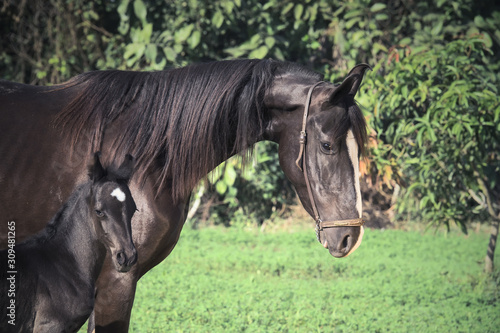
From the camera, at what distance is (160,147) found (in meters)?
3.04

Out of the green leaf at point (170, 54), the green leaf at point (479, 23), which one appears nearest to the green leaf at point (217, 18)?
the green leaf at point (170, 54)

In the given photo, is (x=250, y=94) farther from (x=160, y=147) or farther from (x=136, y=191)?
(x=136, y=191)

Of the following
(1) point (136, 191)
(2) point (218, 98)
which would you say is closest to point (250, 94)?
(2) point (218, 98)

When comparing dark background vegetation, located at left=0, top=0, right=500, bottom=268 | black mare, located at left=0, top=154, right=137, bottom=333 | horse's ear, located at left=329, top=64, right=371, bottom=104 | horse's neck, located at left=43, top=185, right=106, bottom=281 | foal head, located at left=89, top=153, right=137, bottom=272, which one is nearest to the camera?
black mare, located at left=0, top=154, right=137, bottom=333

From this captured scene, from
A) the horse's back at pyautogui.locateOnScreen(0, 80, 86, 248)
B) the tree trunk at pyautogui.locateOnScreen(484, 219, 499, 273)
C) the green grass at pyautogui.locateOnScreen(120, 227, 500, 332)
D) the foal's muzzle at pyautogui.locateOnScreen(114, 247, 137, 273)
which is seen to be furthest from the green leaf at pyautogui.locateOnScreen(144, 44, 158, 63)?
the foal's muzzle at pyautogui.locateOnScreen(114, 247, 137, 273)

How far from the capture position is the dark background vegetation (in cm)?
596

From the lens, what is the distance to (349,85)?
2.93m

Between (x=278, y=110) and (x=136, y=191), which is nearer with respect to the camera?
(x=136, y=191)

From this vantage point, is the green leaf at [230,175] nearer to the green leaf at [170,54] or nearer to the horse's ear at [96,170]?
the green leaf at [170,54]

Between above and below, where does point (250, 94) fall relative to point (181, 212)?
above

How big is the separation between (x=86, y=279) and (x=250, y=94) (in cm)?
123

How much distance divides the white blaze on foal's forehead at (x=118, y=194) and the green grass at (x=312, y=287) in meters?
2.12

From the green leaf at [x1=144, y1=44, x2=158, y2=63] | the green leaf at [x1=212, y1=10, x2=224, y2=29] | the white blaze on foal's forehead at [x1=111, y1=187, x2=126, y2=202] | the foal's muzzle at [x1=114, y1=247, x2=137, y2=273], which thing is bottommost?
the foal's muzzle at [x1=114, y1=247, x2=137, y2=273]

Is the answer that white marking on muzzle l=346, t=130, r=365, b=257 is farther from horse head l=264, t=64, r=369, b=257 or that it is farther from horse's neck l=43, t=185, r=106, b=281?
horse's neck l=43, t=185, r=106, b=281
